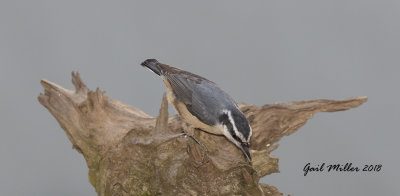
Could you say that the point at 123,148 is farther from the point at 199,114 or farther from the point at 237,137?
the point at 237,137

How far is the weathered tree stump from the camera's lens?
225 inches

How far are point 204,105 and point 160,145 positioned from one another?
0.58 metres

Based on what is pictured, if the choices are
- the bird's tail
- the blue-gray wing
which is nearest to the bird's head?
the blue-gray wing

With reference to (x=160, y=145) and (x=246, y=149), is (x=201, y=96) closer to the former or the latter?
(x=160, y=145)

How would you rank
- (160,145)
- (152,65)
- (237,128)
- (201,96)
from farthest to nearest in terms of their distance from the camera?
(152,65)
(201,96)
(160,145)
(237,128)

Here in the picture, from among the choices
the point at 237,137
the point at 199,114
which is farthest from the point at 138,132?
the point at 237,137

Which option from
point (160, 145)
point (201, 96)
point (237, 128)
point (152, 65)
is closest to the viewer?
point (237, 128)

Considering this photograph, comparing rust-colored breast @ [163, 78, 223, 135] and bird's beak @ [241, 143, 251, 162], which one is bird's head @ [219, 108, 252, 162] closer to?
bird's beak @ [241, 143, 251, 162]

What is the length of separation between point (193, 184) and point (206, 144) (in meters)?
0.50

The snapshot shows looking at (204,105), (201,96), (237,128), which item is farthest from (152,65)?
(237,128)

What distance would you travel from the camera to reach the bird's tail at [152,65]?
250 inches

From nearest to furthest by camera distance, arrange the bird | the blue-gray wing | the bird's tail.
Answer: the bird
the blue-gray wing
the bird's tail

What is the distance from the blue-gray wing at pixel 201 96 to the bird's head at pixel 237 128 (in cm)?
11

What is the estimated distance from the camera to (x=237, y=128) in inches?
211
